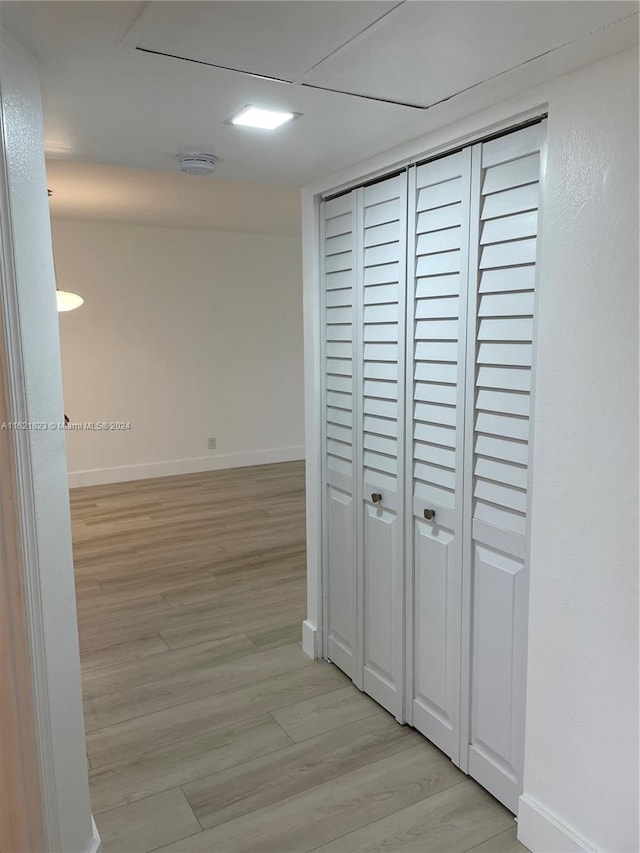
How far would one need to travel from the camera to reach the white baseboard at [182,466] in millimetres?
6406

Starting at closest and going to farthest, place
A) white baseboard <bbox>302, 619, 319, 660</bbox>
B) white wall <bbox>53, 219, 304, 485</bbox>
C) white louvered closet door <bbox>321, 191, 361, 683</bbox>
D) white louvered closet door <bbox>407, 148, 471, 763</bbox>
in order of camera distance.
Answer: white louvered closet door <bbox>407, 148, 471, 763</bbox>, white louvered closet door <bbox>321, 191, 361, 683</bbox>, white baseboard <bbox>302, 619, 319, 660</bbox>, white wall <bbox>53, 219, 304, 485</bbox>

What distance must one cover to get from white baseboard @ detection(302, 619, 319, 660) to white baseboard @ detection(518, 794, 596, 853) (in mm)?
1270

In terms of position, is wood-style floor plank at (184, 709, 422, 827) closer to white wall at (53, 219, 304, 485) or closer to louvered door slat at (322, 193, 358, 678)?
louvered door slat at (322, 193, 358, 678)

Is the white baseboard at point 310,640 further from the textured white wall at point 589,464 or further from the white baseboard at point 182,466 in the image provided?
the white baseboard at point 182,466

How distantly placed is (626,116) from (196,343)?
5668 millimetres

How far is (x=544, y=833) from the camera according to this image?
190cm

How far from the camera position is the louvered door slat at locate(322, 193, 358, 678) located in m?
2.67

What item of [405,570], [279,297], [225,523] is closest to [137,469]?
[225,523]

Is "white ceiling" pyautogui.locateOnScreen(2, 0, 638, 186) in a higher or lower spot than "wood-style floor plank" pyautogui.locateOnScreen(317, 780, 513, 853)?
higher

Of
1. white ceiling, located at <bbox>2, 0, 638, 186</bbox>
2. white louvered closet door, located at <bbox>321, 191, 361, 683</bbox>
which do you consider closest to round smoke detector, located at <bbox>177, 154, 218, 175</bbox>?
white ceiling, located at <bbox>2, 0, 638, 186</bbox>

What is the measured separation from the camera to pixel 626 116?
5.03 feet

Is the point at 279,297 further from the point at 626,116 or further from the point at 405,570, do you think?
the point at 626,116

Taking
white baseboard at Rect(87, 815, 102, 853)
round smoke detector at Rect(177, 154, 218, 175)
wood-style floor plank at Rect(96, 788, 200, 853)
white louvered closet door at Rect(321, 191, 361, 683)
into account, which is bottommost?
wood-style floor plank at Rect(96, 788, 200, 853)

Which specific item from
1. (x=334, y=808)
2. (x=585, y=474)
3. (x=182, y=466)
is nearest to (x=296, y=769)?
(x=334, y=808)
